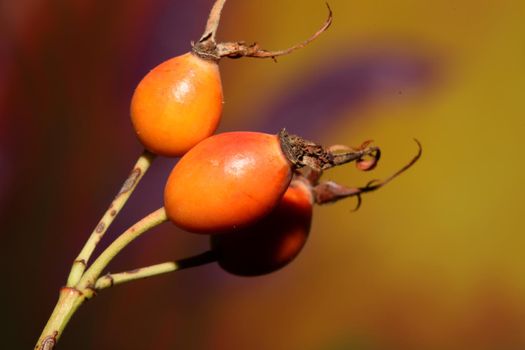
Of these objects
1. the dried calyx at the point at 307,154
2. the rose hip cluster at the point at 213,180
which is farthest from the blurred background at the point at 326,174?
the dried calyx at the point at 307,154

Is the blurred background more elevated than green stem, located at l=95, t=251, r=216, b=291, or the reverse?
the blurred background

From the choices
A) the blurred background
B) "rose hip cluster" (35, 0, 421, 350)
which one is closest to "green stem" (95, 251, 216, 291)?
"rose hip cluster" (35, 0, 421, 350)

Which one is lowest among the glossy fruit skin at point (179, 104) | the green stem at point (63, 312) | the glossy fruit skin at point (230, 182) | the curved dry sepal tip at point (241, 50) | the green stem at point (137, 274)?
the green stem at point (63, 312)

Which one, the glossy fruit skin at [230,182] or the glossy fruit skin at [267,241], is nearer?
the glossy fruit skin at [230,182]

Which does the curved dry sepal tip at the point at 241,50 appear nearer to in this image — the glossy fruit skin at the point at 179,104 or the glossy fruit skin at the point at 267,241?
the glossy fruit skin at the point at 179,104

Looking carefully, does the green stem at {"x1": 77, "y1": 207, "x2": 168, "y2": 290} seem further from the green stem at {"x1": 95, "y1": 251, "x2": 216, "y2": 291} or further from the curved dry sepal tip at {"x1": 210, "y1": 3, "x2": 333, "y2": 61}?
the curved dry sepal tip at {"x1": 210, "y1": 3, "x2": 333, "y2": 61}

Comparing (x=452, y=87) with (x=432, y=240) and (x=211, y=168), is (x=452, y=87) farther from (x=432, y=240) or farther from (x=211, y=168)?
(x=211, y=168)
